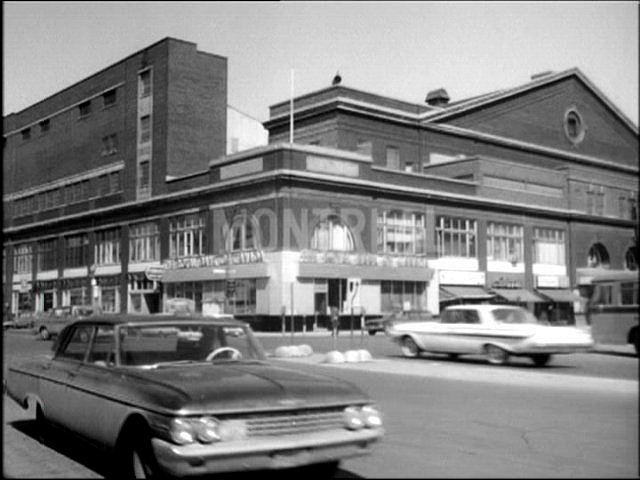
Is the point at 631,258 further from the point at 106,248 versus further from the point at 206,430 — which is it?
the point at 106,248

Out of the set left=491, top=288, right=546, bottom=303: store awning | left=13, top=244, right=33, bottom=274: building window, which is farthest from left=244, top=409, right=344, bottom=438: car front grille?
left=13, top=244, right=33, bottom=274: building window

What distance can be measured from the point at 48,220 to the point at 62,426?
5589 millimetres

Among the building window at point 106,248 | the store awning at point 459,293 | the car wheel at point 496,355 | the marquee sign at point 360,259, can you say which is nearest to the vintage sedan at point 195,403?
the car wheel at point 496,355

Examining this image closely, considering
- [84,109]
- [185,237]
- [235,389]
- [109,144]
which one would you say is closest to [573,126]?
[235,389]

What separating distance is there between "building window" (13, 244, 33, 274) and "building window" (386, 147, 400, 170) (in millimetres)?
36049

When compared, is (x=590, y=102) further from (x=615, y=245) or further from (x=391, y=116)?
(x=391, y=116)

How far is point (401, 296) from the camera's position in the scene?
40250mm

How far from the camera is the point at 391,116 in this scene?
46969 millimetres

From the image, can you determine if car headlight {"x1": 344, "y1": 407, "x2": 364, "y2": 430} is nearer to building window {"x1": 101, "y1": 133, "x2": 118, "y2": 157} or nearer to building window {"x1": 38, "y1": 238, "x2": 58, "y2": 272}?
building window {"x1": 101, "y1": 133, "x2": 118, "y2": 157}

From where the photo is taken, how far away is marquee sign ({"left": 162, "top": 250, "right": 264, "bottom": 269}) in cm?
3666

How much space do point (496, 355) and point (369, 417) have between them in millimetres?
11206

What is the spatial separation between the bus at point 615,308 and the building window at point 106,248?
46.2ft

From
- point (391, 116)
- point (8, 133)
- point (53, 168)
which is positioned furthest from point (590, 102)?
point (391, 116)

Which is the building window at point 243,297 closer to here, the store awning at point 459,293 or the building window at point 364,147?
the store awning at point 459,293
